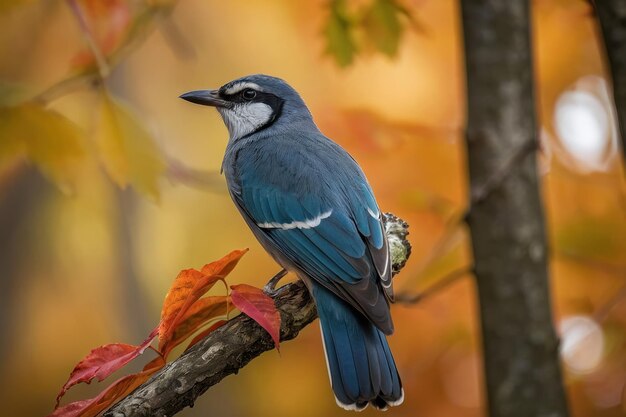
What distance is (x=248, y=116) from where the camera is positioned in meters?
4.55

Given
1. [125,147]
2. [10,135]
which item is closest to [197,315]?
[125,147]

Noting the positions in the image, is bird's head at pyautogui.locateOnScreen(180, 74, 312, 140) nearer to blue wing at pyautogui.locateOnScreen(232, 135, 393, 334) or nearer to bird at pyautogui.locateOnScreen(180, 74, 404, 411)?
bird at pyautogui.locateOnScreen(180, 74, 404, 411)


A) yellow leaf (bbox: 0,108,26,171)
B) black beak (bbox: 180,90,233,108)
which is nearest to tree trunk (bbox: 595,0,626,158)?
yellow leaf (bbox: 0,108,26,171)

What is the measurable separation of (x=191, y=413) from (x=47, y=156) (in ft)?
11.4

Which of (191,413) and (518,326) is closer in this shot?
(518,326)

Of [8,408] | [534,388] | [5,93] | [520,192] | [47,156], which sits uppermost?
[5,93]

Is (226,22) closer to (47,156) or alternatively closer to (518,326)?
(47,156)

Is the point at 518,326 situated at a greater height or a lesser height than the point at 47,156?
lesser

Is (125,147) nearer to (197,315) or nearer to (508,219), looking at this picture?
(197,315)

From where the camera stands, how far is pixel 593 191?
451cm

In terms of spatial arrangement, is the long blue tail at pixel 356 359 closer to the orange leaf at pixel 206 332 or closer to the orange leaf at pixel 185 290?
the orange leaf at pixel 206 332

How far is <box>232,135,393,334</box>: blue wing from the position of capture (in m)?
3.36

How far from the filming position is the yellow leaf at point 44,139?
3.31m

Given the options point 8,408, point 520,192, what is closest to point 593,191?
point 520,192
